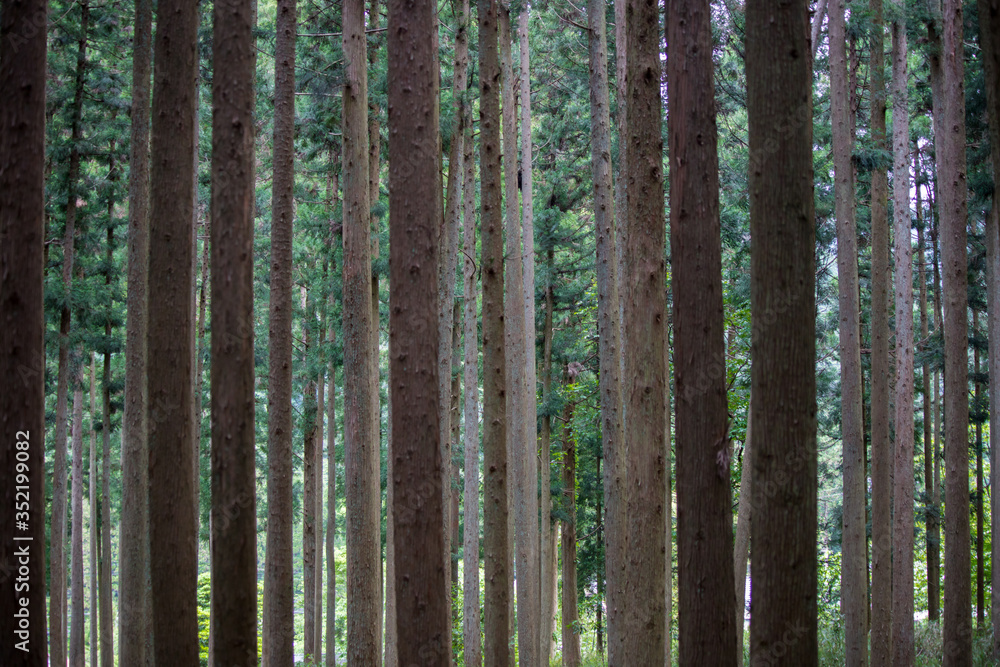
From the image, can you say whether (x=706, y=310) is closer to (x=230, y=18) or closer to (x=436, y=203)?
(x=436, y=203)

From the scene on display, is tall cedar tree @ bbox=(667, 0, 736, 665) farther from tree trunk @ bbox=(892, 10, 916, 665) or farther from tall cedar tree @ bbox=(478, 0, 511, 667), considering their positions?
tree trunk @ bbox=(892, 10, 916, 665)

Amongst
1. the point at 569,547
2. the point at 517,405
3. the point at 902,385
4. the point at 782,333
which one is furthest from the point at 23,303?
the point at 569,547

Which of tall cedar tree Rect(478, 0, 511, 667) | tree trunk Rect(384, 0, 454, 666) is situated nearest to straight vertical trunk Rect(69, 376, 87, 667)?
tall cedar tree Rect(478, 0, 511, 667)

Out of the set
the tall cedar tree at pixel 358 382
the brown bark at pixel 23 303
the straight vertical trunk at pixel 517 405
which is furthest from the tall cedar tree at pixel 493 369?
the brown bark at pixel 23 303

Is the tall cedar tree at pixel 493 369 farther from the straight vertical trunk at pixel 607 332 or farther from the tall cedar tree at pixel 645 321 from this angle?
the tall cedar tree at pixel 645 321

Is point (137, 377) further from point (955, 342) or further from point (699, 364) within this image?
point (955, 342)

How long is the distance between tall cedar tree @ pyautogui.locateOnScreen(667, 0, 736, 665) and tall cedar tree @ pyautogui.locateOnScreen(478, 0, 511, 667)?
4.15 metres

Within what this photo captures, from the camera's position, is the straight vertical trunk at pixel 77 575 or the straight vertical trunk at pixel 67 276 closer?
the straight vertical trunk at pixel 67 276

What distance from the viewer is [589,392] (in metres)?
20.8

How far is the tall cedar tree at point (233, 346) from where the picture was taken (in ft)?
20.0

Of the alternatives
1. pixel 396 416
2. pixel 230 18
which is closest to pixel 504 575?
pixel 396 416

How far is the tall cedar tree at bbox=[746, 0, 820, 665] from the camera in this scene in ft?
17.3

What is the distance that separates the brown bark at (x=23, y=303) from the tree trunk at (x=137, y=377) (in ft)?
14.6

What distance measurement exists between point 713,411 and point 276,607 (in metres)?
6.03
